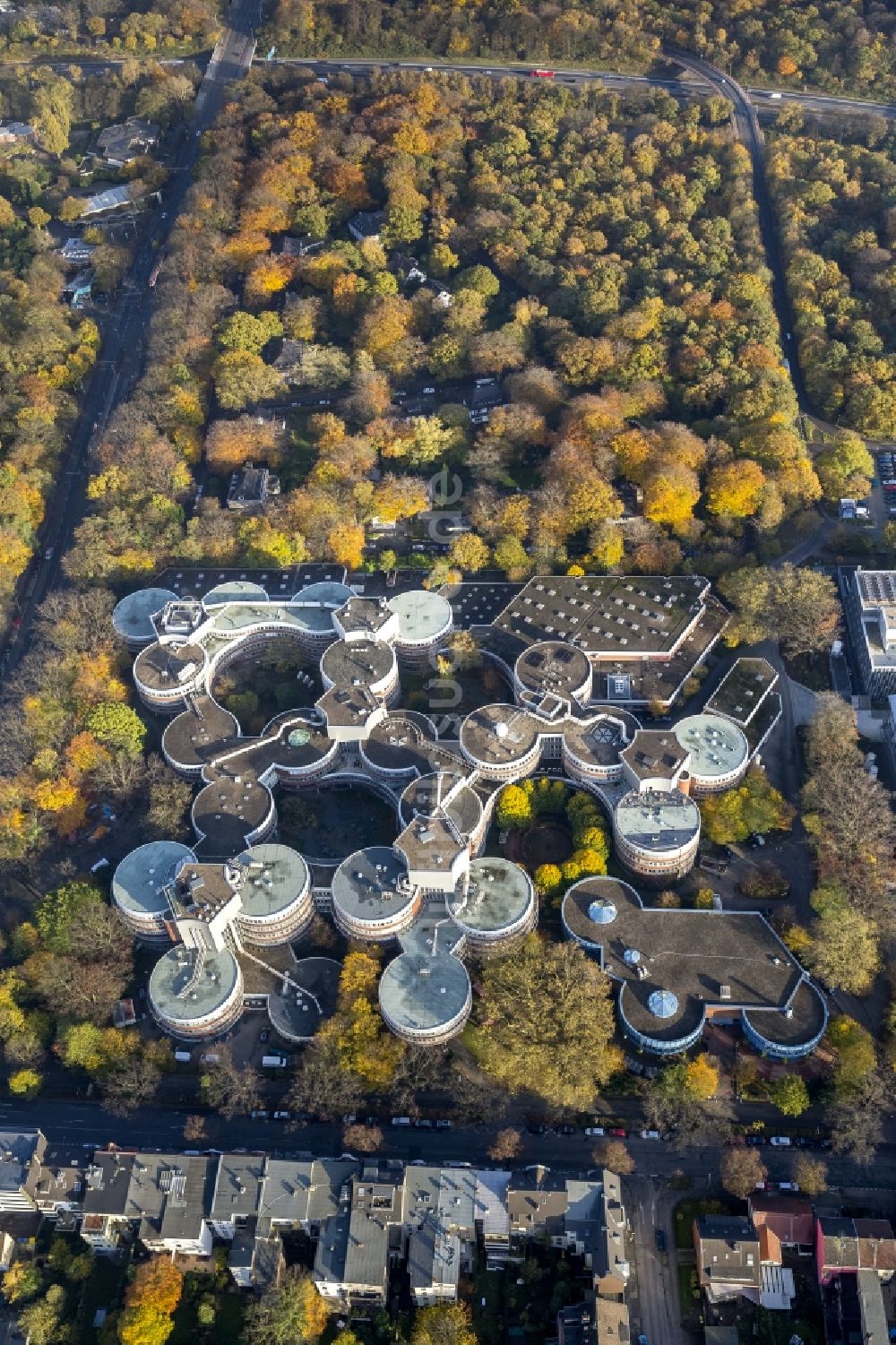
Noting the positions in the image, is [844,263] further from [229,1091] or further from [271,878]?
[229,1091]

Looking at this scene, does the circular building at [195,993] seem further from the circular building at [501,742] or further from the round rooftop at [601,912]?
the round rooftop at [601,912]

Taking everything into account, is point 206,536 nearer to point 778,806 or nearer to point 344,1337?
point 778,806

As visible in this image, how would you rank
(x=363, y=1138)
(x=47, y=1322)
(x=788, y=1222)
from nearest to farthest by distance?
(x=47, y=1322), (x=788, y=1222), (x=363, y=1138)

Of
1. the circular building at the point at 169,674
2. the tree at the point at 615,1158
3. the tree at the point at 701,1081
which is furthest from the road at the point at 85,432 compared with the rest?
the tree at the point at 701,1081

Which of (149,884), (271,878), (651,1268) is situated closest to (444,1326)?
(651,1268)

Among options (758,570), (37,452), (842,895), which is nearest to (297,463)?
(37,452)

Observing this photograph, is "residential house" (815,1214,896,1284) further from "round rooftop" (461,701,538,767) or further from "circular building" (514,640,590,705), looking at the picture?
"circular building" (514,640,590,705)

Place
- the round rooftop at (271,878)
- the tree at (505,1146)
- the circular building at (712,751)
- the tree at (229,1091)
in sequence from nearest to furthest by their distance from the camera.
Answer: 1. the tree at (505,1146)
2. the tree at (229,1091)
3. the round rooftop at (271,878)
4. the circular building at (712,751)
